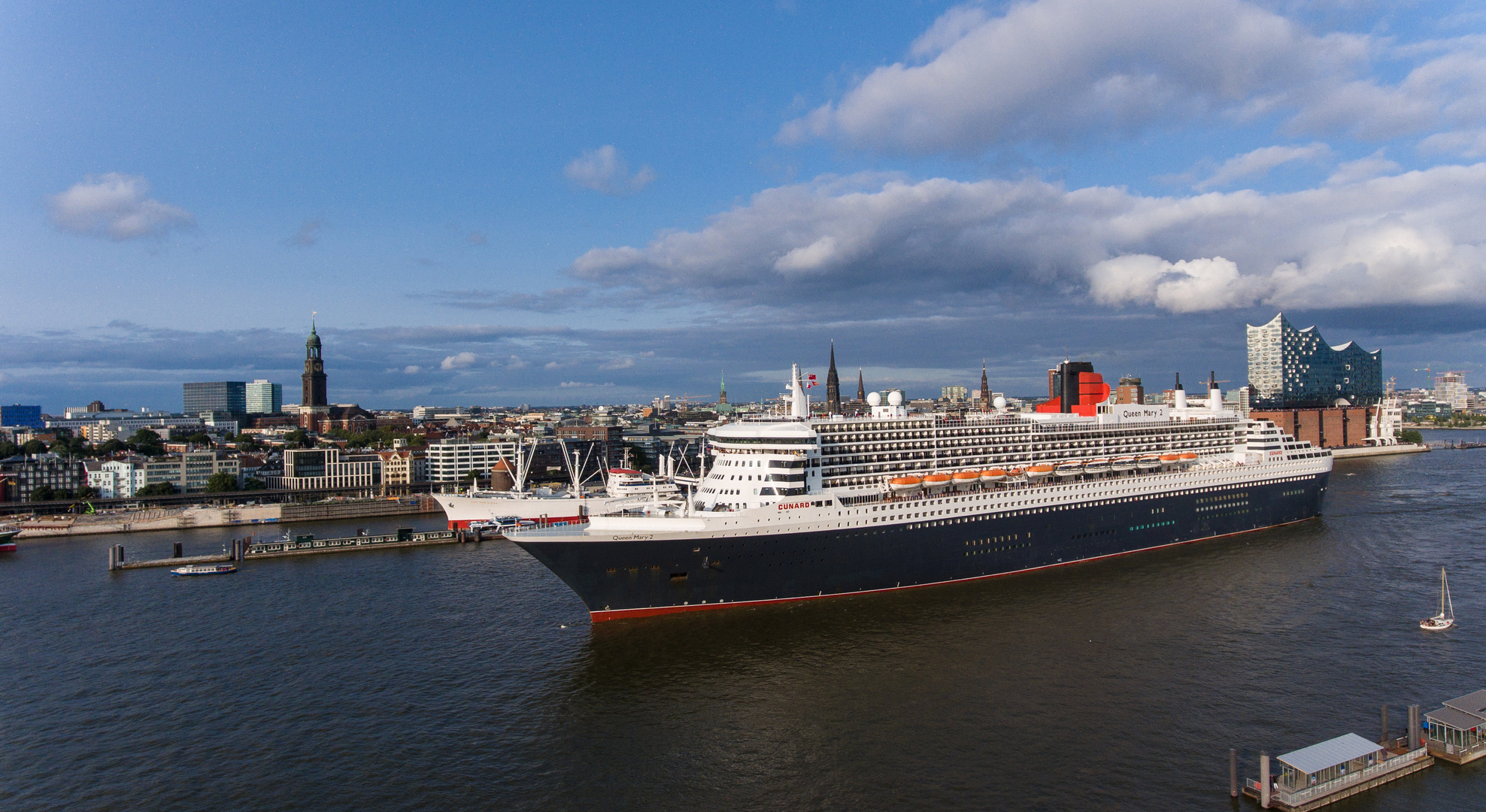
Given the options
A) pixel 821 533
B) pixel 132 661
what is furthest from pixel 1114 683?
pixel 132 661

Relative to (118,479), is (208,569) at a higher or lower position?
lower

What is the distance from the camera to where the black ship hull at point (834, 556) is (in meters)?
22.2

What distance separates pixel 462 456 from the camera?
2761 inches

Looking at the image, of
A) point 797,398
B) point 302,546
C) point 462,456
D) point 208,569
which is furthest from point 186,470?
point 797,398

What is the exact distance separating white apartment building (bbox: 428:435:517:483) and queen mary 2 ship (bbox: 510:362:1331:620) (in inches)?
1847

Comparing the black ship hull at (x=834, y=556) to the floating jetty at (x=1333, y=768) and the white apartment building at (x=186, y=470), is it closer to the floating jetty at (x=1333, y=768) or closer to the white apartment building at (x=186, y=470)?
the floating jetty at (x=1333, y=768)

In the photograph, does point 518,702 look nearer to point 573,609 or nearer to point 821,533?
point 573,609

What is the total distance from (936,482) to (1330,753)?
14.1m

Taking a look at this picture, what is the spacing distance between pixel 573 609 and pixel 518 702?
731 cm

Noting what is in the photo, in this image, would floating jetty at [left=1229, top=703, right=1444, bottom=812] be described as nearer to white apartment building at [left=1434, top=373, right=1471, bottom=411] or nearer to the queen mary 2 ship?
the queen mary 2 ship

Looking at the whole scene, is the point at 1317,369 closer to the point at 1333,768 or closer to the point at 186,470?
the point at 1333,768

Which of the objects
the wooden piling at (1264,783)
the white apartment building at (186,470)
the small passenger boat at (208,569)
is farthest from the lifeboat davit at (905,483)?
the white apartment building at (186,470)

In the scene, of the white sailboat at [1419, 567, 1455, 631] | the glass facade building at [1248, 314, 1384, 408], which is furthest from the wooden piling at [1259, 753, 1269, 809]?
the glass facade building at [1248, 314, 1384, 408]

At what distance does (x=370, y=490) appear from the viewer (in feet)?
213
